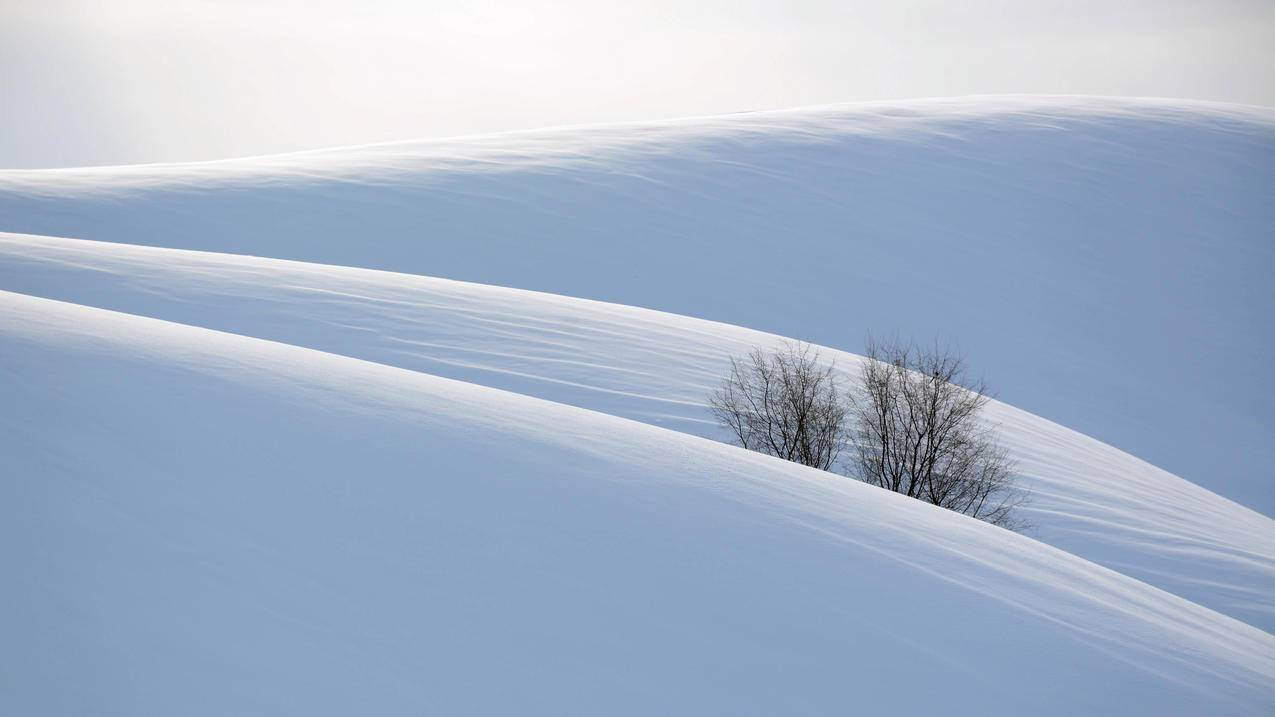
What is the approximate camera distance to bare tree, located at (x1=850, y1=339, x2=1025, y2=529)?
48.5 ft

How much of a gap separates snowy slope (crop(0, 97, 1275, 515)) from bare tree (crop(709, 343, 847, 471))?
13159mm

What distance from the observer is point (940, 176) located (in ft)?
125

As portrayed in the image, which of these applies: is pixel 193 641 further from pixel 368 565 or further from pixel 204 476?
pixel 204 476

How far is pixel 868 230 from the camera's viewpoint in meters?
34.2

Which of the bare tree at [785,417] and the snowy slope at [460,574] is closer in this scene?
the snowy slope at [460,574]

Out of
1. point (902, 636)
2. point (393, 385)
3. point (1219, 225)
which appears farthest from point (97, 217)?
point (1219, 225)

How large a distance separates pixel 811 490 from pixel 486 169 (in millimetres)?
28821

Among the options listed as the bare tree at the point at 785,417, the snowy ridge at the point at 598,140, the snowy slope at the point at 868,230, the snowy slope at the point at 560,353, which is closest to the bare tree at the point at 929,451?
the bare tree at the point at 785,417

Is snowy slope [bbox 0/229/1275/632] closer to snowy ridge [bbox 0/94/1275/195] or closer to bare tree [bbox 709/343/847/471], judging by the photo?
bare tree [bbox 709/343/847/471]

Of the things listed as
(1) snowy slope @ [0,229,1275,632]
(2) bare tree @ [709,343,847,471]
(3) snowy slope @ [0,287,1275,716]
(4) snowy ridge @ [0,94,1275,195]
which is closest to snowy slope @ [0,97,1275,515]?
(4) snowy ridge @ [0,94,1275,195]

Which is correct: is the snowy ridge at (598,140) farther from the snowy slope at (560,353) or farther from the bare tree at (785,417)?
the bare tree at (785,417)

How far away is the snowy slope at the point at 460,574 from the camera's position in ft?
16.7

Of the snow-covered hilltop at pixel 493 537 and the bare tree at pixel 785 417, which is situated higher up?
the bare tree at pixel 785 417

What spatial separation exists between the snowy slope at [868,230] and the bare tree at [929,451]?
13.2 m
